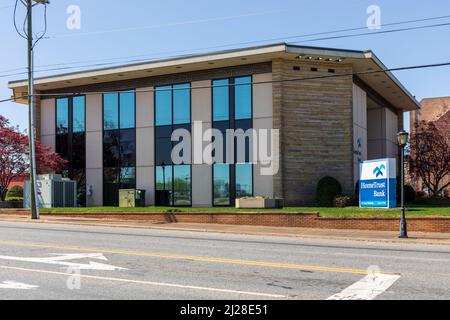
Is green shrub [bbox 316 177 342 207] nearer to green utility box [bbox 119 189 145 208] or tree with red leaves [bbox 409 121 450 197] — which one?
green utility box [bbox 119 189 145 208]

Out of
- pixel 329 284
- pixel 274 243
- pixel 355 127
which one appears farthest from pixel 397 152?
pixel 329 284

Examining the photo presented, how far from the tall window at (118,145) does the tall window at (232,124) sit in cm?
629

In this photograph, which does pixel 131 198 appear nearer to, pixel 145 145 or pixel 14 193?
pixel 145 145

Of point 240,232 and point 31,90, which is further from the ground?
point 31,90

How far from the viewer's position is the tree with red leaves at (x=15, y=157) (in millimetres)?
33781

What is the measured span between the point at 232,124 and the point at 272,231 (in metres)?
12.1

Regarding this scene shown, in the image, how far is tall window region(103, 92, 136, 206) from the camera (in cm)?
3488

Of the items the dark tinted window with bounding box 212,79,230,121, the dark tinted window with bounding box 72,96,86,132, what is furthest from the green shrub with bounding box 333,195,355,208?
the dark tinted window with bounding box 72,96,86,132

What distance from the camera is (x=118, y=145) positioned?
35.3 metres

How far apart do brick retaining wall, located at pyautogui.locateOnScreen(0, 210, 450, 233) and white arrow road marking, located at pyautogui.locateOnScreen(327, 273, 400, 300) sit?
11.1m

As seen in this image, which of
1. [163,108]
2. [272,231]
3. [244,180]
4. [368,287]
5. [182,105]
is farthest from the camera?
[163,108]

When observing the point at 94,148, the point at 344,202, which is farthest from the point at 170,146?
the point at 344,202

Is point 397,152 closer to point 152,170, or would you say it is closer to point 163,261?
point 152,170

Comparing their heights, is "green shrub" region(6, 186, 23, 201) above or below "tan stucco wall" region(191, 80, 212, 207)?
below
